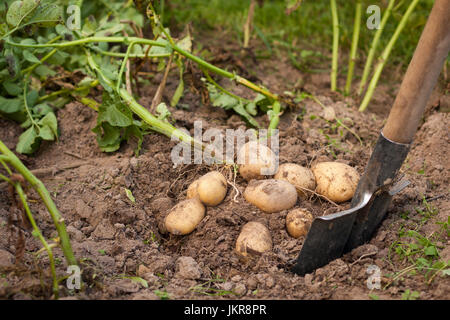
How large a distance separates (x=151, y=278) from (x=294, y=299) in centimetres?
49

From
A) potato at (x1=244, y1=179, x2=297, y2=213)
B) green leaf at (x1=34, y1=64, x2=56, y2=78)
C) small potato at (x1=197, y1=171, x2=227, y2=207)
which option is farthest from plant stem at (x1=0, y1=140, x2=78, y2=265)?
green leaf at (x1=34, y1=64, x2=56, y2=78)

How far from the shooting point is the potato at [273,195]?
6.20 feet

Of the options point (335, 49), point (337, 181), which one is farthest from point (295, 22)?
point (337, 181)

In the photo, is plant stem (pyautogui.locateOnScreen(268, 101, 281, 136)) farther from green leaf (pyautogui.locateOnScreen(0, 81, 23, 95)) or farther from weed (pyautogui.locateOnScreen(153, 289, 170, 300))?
green leaf (pyautogui.locateOnScreen(0, 81, 23, 95))

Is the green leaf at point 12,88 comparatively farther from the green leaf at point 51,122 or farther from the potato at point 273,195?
the potato at point 273,195

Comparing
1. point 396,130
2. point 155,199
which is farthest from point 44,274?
point 396,130

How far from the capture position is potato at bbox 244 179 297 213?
1890mm

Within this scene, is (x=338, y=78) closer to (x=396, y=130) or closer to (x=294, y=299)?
(x=396, y=130)

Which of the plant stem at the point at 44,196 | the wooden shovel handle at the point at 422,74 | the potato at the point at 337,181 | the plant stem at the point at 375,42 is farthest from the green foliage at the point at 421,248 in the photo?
the plant stem at the point at 375,42

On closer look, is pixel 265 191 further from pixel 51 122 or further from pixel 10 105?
pixel 10 105

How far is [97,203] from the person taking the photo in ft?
6.56

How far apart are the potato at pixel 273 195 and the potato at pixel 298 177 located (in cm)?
5

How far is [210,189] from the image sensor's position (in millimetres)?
1933

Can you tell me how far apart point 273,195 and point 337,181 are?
28cm
